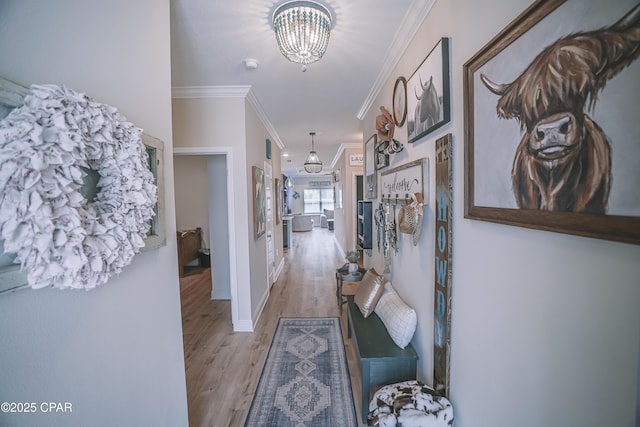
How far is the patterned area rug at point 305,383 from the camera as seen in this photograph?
1699 mm

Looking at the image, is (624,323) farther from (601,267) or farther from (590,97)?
(590,97)

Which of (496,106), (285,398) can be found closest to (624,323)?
(496,106)

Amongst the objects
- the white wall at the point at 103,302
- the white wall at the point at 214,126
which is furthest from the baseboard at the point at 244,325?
the white wall at the point at 214,126

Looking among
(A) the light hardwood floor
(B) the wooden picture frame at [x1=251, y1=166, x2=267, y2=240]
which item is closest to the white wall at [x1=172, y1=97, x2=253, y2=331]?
(B) the wooden picture frame at [x1=251, y1=166, x2=267, y2=240]

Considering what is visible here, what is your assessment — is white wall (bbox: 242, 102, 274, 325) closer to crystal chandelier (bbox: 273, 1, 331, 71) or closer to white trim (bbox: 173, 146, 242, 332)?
white trim (bbox: 173, 146, 242, 332)

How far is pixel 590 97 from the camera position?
1.96ft

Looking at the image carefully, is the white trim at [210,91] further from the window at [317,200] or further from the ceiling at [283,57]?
the window at [317,200]

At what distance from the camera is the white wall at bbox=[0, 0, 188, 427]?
2.02ft

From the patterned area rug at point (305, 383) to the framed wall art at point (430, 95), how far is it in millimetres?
1988

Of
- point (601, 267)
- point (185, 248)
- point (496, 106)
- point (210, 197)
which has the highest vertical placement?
point (496, 106)

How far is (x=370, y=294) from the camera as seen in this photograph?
2232 millimetres

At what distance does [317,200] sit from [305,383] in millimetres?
12347

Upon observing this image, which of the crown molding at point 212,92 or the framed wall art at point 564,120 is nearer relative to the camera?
the framed wall art at point 564,120

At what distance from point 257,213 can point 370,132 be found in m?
1.82
